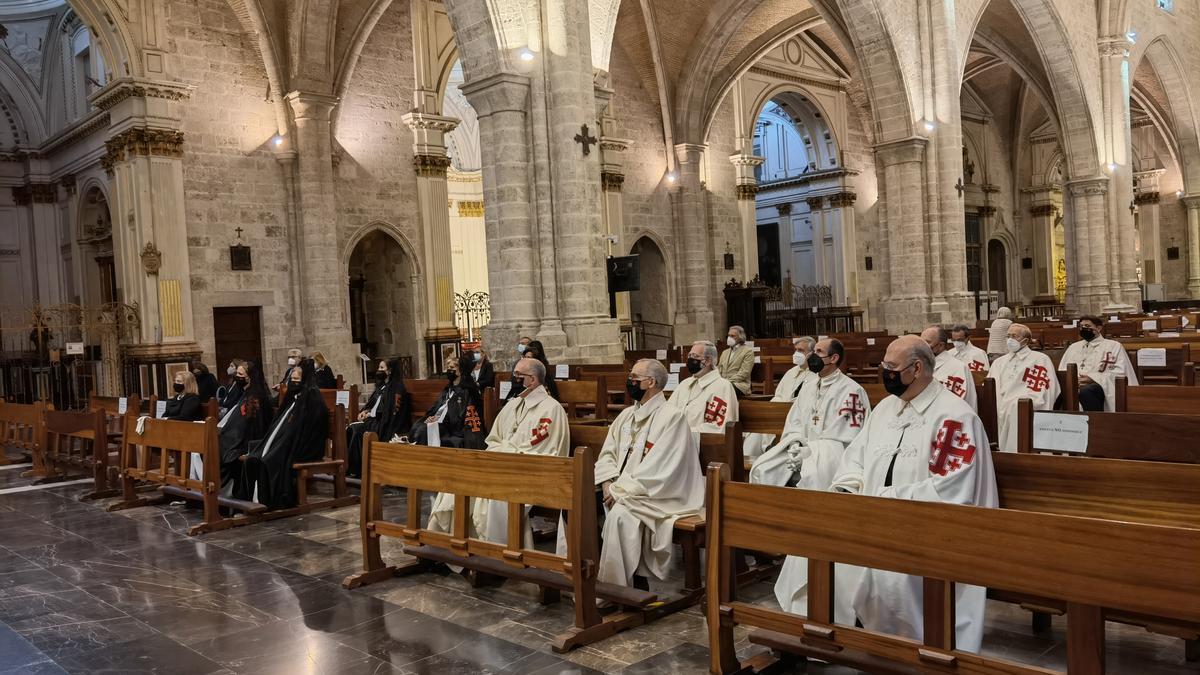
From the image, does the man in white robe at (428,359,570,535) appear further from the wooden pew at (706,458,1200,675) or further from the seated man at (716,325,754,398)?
the seated man at (716,325,754,398)

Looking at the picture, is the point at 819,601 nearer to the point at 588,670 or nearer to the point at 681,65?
the point at 588,670

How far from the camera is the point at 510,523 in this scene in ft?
15.9

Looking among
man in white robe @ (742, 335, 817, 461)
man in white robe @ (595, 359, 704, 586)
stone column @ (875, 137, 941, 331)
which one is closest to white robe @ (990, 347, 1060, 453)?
man in white robe @ (742, 335, 817, 461)

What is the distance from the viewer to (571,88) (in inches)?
477

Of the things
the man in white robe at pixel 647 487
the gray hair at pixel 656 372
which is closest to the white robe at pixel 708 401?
the gray hair at pixel 656 372

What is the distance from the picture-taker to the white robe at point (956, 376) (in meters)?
7.33

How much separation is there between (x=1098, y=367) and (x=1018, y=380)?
3.93 feet

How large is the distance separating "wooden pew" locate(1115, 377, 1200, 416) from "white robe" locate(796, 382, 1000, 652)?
8.16 ft

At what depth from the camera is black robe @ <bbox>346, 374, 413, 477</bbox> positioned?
965cm

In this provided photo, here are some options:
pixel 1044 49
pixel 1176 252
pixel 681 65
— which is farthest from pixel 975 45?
pixel 1176 252

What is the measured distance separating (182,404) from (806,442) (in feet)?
22.0

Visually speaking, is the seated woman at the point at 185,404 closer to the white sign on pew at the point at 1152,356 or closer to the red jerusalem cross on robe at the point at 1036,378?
the red jerusalem cross on robe at the point at 1036,378

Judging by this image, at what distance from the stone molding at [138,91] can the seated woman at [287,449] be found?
450 inches

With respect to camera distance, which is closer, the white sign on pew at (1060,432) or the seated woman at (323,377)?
the white sign on pew at (1060,432)
